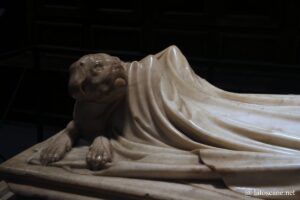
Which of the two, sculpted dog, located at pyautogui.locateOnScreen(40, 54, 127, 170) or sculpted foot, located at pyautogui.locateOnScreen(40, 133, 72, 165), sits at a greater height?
sculpted dog, located at pyautogui.locateOnScreen(40, 54, 127, 170)

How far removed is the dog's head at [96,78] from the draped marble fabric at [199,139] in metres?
0.10

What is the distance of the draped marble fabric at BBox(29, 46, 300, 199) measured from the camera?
6.40 feet

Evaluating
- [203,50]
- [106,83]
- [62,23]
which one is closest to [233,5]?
[203,50]

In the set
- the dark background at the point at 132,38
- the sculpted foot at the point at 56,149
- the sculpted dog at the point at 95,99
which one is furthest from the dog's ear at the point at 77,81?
the dark background at the point at 132,38

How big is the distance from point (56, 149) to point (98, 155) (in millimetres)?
210

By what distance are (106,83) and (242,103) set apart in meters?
0.62

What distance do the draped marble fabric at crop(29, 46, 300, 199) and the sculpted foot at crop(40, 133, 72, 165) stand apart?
25 mm

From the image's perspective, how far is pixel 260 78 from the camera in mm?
4109

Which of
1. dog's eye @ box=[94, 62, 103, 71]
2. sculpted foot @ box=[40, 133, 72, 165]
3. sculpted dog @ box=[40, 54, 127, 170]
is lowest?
sculpted foot @ box=[40, 133, 72, 165]

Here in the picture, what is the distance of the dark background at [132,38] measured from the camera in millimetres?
4102

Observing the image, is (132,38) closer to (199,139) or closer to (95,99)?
(95,99)

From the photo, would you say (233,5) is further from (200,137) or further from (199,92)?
(200,137)

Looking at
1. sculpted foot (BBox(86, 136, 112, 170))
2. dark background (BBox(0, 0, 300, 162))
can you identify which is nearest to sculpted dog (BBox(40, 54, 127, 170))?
sculpted foot (BBox(86, 136, 112, 170))

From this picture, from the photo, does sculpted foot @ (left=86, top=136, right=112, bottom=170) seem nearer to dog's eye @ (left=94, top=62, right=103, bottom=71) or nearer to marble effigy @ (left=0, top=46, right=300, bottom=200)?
marble effigy @ (left=0, top=46, right=300, bottom=200)
